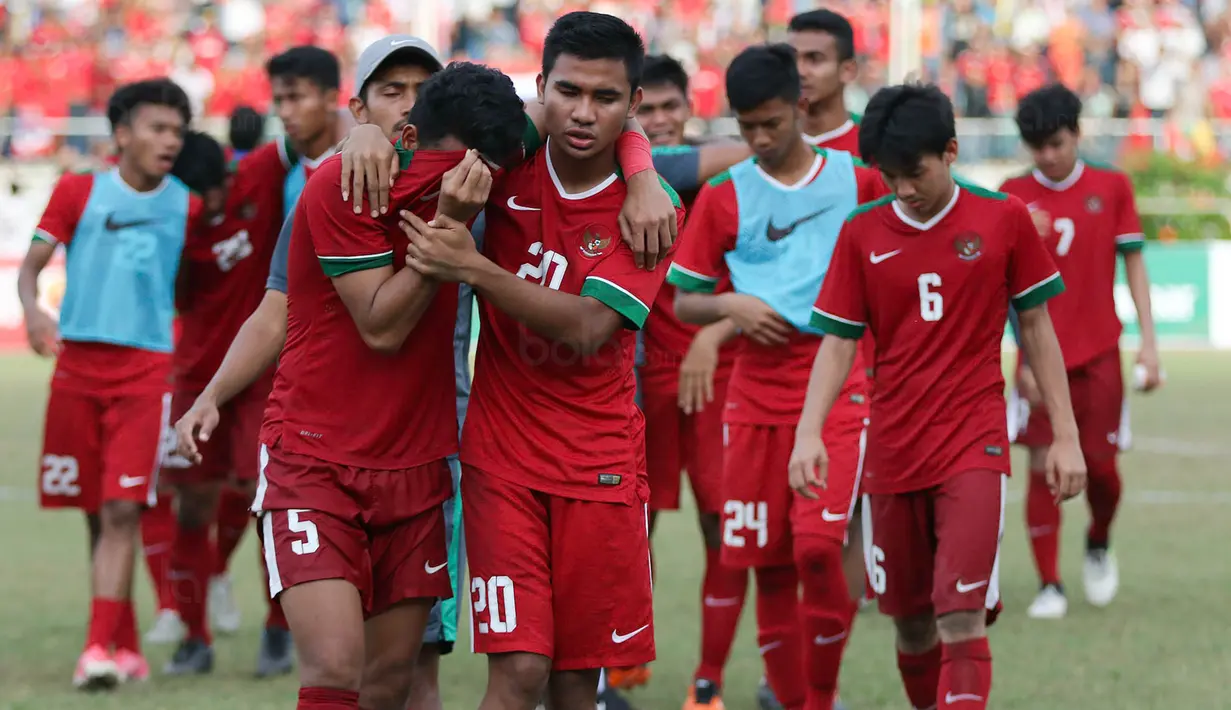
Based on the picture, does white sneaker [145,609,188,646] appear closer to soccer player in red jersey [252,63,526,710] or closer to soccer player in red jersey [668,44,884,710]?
soccer player in red jersey [668,44,884,710]

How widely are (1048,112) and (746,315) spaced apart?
2.84 meters

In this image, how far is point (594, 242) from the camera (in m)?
4.62

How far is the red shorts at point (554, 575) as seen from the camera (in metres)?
4.48

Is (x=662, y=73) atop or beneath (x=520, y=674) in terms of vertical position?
atop

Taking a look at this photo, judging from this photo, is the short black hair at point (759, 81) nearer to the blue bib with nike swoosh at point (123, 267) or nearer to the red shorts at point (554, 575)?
the red shorts at point (554, 575)

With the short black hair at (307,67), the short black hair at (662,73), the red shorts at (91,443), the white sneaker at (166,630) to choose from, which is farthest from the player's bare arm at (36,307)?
the short black hair at (662,73)

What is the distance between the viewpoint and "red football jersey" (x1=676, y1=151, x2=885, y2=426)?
21.5 ft

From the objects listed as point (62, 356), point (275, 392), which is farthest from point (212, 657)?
point (275, 392)

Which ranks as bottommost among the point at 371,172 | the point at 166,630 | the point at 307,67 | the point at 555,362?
the point at 166,630

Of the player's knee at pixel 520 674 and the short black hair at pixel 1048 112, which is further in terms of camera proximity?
the short black hair at pixel 1048 112

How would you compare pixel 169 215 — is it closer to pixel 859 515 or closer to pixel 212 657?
pixel 212 657

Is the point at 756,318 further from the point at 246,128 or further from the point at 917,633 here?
the point at 246,128

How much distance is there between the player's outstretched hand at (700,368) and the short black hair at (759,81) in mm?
838

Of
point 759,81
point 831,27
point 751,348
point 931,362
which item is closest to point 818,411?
point 931,362
